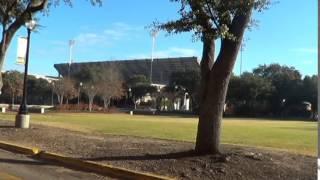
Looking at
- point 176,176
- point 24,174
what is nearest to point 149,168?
point 176,176

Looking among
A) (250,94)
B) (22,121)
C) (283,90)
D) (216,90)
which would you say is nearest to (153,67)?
(283,90)

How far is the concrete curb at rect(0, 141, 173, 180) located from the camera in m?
12.8

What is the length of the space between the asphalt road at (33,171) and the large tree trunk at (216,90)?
280 centimetres

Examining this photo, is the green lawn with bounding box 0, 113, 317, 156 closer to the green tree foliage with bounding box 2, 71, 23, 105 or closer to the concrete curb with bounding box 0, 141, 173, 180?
the concrete curb with bounding box 0, 141, 173, 180

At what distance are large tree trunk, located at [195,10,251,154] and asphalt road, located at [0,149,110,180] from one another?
2.80m

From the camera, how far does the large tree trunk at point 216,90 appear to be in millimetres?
13934

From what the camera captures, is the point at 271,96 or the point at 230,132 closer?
the point at 230,132

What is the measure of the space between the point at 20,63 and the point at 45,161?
14.0m

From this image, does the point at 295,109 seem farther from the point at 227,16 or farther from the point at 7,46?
the point at 227,16

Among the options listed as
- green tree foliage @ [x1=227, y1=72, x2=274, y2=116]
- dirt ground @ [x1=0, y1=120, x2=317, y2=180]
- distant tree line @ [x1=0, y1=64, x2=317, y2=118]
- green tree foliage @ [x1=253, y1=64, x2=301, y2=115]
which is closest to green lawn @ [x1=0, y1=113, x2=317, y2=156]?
dirt ground @ [x1=0, y1=120, x2=317, y2=180]

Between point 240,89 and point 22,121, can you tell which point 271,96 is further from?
point 22,121

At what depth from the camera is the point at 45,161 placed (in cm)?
1594

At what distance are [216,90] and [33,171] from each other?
15.6 feet

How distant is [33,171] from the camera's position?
13.6 meters
